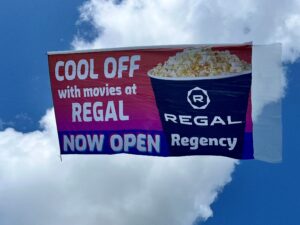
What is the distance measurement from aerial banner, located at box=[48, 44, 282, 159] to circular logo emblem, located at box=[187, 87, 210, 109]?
0.09 ft

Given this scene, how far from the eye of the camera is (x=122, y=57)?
20.7m

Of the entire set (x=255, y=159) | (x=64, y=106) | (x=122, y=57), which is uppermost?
(x=122, y=57)

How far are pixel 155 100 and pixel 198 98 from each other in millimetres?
1220

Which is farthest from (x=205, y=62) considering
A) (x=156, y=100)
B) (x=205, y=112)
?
(x=156, y=100)

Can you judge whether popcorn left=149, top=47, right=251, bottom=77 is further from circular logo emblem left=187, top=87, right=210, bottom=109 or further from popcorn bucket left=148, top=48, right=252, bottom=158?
circular logo emblem left=187, top=87, right=210, bottom=109

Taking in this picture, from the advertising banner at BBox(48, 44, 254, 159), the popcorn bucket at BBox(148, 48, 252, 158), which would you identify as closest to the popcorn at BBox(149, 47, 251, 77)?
the advertising banner at BBox(48, 44, 254, 159)

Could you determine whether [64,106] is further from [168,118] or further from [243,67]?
[243,67]

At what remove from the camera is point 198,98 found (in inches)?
800

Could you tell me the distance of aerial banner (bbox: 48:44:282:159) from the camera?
20156 mm

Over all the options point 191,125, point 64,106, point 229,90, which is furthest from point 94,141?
point 229,90

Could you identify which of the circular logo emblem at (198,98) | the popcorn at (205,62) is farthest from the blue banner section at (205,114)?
the popcorn at (205,62)

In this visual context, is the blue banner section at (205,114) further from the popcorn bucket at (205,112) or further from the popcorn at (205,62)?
the popcorn at (205,62)

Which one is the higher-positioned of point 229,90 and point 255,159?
point 229,90

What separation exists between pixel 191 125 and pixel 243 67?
7.01ft
